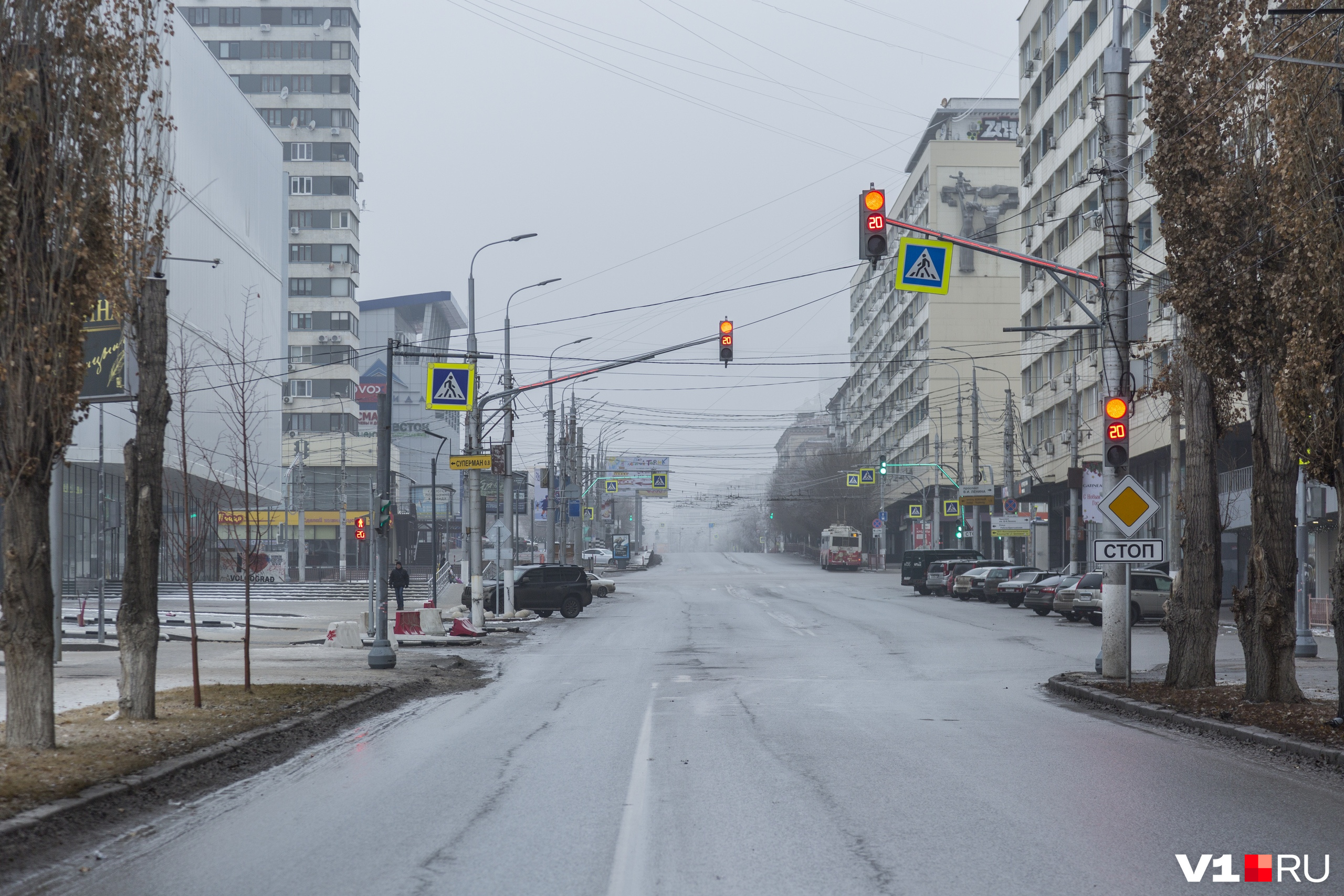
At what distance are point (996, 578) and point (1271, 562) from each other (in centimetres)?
3762

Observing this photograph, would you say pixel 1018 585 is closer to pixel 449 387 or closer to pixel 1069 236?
pixel 1069 236

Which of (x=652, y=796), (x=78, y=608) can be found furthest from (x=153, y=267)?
(x=78, y=608)

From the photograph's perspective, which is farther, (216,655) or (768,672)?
(216,655)

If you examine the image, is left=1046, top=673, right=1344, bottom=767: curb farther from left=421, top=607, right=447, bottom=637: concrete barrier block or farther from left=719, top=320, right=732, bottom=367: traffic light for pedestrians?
left=421, top=607, right=447, bottom=637: concrete barrier block

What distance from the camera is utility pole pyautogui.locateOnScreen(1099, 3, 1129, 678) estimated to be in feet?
62.7

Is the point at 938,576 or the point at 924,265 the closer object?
the point at 924,265

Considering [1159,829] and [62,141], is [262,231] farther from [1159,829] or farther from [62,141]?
[1159,829]

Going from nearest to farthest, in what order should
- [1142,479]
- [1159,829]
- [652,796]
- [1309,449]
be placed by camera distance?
[1159,829] < [652,796] < [1309,449] < [1142,479]

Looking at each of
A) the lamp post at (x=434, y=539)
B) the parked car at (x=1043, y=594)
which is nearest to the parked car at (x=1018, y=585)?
the parked car at (x=1043, y=594)

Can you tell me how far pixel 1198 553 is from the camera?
17438 millimetres

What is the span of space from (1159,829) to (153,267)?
10.6 metres

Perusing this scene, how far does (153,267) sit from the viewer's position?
541 inches

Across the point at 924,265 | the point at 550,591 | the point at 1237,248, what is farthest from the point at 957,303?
the point at 1237,248

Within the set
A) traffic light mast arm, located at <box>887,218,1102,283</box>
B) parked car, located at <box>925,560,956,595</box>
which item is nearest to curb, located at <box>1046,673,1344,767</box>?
traffic light mast arm, located at <box>887,218,1102,283</box>
